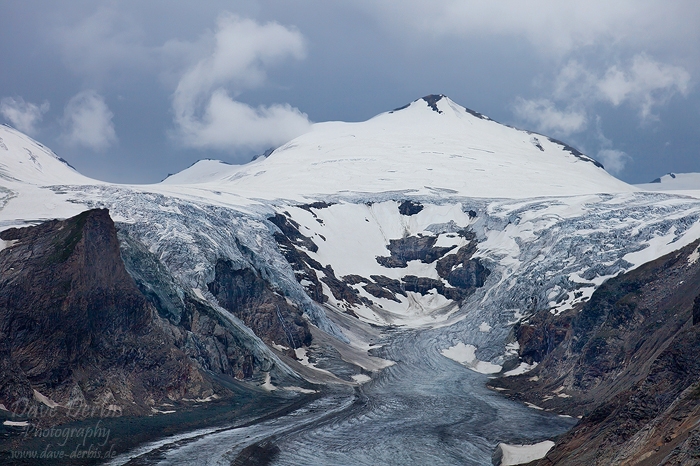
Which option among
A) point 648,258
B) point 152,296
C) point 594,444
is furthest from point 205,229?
point 594,444

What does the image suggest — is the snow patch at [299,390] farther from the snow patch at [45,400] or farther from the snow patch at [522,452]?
the snow patch at [45,400]

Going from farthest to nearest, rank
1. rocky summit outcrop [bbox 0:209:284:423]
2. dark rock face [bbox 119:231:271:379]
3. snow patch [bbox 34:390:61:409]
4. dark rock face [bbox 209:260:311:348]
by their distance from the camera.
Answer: dark rock face [bbox 209:260:311:348] < dark rock face [bbox 119:231:271:379] < rocky summit outcrop [bbox 0:209:284:423] < snow patch [bbox 34:390:61:409]

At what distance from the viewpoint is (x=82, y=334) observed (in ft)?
210

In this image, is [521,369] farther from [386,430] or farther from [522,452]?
[522,452]

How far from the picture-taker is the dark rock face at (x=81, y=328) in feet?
194

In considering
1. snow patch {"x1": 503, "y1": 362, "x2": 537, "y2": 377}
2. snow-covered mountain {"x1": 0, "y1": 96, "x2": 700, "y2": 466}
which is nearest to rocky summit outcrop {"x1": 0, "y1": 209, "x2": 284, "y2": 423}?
snow-covered mountain {"x1": 0, "y1": 96, "x2": 700, "y2": 466}

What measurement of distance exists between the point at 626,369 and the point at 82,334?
Answer: 192ft

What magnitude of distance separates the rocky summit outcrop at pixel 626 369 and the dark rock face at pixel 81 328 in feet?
132

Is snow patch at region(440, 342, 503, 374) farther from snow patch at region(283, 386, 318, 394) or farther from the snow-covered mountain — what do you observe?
snow patch at region(283, 386, 318, 394)

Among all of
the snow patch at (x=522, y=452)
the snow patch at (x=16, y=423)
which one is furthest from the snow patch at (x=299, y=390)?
the snow patch at (x=16, y=423)

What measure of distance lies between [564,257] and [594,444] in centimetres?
10281

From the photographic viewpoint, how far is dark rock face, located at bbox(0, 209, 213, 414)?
59.0 m

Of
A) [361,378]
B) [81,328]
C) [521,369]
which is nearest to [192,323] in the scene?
[81,328]

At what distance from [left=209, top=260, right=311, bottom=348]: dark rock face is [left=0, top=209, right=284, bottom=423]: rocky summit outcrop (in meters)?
30.0
